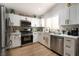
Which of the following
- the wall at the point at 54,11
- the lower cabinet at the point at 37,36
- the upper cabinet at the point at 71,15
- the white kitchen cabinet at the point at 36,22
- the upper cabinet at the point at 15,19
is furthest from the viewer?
the white kitchen cabinet at the point at 36,22

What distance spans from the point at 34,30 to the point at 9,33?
178 cm

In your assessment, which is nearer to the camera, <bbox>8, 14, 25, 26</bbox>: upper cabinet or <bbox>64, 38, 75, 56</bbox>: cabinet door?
<bbox>64, 38, 75, 56</bbox>: cabinet door

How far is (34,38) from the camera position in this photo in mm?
4520

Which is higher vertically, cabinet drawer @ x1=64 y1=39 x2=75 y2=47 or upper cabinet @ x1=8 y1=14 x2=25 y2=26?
upper cabinet @ x1=8 y1=14 x2=25 y2=26

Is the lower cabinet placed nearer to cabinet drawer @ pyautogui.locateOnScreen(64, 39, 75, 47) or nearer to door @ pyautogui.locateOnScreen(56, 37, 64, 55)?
door @ pyautogui.locateOnScreen(56, 37, 64, 55)

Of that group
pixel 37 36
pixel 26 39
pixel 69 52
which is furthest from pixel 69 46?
pixel 37 36

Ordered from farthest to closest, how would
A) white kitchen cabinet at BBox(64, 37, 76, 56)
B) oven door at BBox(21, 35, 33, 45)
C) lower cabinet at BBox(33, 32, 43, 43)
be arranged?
lower cabinet at BBox(33, 32, 43, 43) → oven door at BBox(21, 35, 33, 45) → white kitchen cabinet at BBox(64, 37, 76, 56)

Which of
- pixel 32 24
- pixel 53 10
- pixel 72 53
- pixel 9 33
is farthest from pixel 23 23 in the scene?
pixel 72 53

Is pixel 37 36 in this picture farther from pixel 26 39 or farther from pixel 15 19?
pixel 15 19

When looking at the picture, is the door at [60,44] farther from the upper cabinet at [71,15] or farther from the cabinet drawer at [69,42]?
the upper cabinet at [71,15]

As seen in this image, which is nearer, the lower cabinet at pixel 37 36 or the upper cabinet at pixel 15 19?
the upper cabinet at pixel 15 19

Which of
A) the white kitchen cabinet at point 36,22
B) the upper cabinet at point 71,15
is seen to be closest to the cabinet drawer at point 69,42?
A: the upper cabinet at point 71,15

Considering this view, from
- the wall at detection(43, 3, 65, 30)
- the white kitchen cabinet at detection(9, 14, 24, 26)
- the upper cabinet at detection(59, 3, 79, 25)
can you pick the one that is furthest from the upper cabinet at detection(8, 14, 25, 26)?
the upper cabinet at detection(59, 3, 79, 25)

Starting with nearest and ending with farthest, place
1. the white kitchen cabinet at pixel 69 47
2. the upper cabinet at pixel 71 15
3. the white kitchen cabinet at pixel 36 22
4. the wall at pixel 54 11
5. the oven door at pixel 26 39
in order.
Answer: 1. the white kitchen cabinet at pixel 69 47
2. the upper cabinet at pixel 71 15
3. the wall at pixel 54 11
4. the oven door at pixel 26 39
5. the white kitchen cabinet at pixel 36 22
